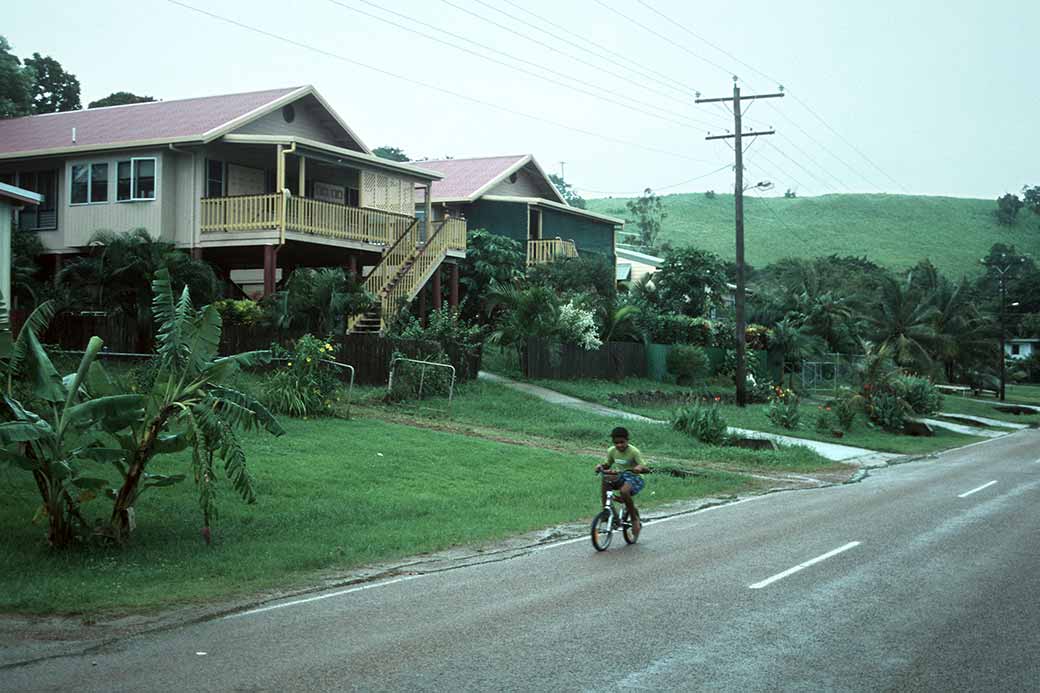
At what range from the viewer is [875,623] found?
8336 millimetres

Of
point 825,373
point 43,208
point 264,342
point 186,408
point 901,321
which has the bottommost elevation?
point 825,373

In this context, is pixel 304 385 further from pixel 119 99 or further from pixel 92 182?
pixel 119 99

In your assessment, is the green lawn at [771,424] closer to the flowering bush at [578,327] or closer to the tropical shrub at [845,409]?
the tropical shrub at [845,409]

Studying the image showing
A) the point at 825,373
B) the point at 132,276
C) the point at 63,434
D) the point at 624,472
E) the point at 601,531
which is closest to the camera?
the point at 63,434

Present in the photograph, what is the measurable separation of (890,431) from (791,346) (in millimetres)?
13203

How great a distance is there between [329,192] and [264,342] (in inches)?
470

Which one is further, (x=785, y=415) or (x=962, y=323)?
(x=962, y=323)

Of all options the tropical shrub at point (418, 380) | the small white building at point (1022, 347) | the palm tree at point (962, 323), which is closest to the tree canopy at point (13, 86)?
the tropical shrub at point (418, 380)

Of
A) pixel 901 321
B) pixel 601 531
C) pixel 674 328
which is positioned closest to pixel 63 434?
pixel 601 531

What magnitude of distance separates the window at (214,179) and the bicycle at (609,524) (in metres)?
23.6

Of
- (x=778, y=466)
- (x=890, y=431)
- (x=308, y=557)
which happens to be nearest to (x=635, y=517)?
(x=308, y=557)

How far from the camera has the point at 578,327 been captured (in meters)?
36.1

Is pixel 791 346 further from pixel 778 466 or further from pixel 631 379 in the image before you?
pixel 778 466

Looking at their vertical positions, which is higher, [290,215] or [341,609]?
[290,215]
